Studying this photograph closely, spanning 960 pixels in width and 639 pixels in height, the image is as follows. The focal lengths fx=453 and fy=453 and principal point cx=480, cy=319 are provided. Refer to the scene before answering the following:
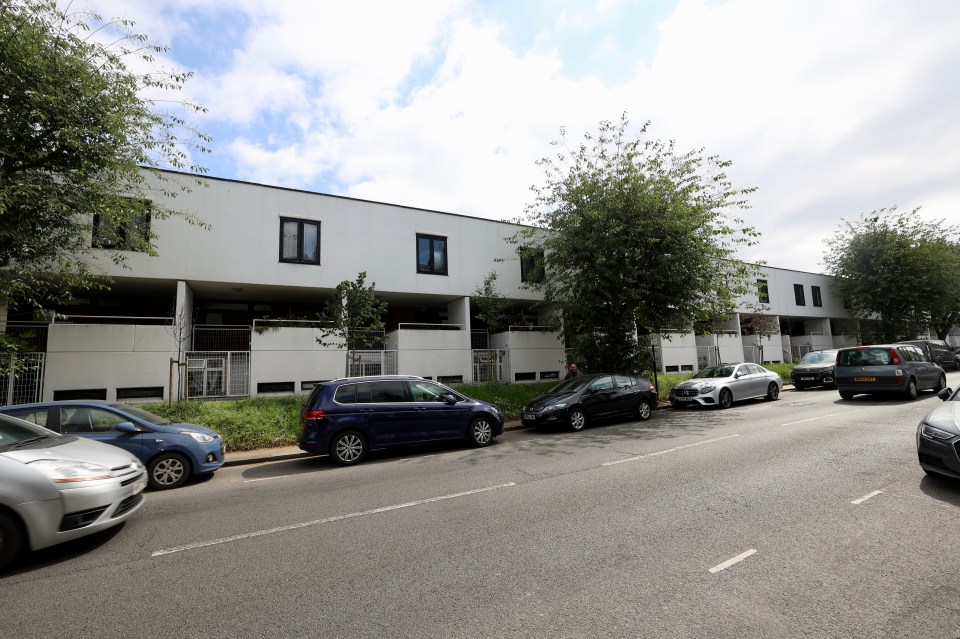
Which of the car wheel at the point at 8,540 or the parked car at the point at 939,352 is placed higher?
the parked car at the point at 939,352

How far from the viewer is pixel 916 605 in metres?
2.93

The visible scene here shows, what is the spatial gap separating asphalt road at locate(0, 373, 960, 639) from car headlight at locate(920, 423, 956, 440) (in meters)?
0.61

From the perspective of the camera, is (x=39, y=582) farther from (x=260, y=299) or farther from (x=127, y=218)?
(x=260, y=299)

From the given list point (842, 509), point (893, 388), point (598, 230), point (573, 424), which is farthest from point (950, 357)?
Result: point (842, 509)

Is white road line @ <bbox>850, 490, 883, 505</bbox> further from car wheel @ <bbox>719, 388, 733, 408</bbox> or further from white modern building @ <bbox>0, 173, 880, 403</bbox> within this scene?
white modern building @ <bbox>0, 173, 880, 403</bbox>

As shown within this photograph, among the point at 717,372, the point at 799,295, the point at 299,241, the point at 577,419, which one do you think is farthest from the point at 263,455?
the point at 799,295

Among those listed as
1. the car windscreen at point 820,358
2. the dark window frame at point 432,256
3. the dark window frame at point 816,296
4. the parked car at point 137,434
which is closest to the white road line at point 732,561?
the parked car at point 137,434

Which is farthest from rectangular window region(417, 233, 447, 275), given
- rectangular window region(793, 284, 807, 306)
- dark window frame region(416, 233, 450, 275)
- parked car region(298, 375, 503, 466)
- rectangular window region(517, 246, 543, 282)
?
rectangular window region(793, 284, 807, 306)

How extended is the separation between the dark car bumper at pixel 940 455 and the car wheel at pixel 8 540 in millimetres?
9447

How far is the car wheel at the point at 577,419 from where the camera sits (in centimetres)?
1141

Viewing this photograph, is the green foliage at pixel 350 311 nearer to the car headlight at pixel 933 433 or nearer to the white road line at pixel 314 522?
the white road line at pixel 314 522

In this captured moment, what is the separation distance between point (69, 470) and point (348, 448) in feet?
14.9

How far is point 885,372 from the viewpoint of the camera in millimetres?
13188

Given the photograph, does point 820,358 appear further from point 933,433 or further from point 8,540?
point 8,540
